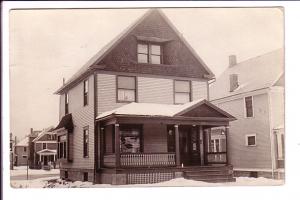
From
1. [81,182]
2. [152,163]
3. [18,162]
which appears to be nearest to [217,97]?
[152,163]

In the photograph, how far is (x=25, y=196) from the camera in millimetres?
10414

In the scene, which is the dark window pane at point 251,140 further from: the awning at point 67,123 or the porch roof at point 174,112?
the awning at point 67,123

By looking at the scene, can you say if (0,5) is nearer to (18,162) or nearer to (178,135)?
(18,162)

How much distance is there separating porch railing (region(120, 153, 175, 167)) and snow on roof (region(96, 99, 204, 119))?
85 cm

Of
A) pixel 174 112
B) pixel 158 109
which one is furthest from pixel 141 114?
pixel 174 112

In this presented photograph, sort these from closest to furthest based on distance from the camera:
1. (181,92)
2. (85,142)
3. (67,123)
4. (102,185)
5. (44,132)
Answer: (44,132) < (102,185) < (67,123) < (85,142) < (181,92)

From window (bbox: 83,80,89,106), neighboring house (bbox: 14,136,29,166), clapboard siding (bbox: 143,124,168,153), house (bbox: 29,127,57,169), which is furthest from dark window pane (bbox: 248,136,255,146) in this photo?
neighboring house (bbox: 14,136,29,166)

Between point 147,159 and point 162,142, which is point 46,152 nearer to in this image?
point 147,159

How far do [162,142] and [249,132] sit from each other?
1854mm

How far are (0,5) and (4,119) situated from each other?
6.83 ft

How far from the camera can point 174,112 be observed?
476 inches

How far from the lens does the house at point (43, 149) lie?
10.9 m

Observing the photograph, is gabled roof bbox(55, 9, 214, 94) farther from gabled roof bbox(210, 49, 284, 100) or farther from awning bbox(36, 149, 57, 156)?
awning bbox(36, 149, 57, 156)

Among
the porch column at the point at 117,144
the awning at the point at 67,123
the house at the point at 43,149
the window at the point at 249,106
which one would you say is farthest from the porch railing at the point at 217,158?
the house at the point at 43,149
